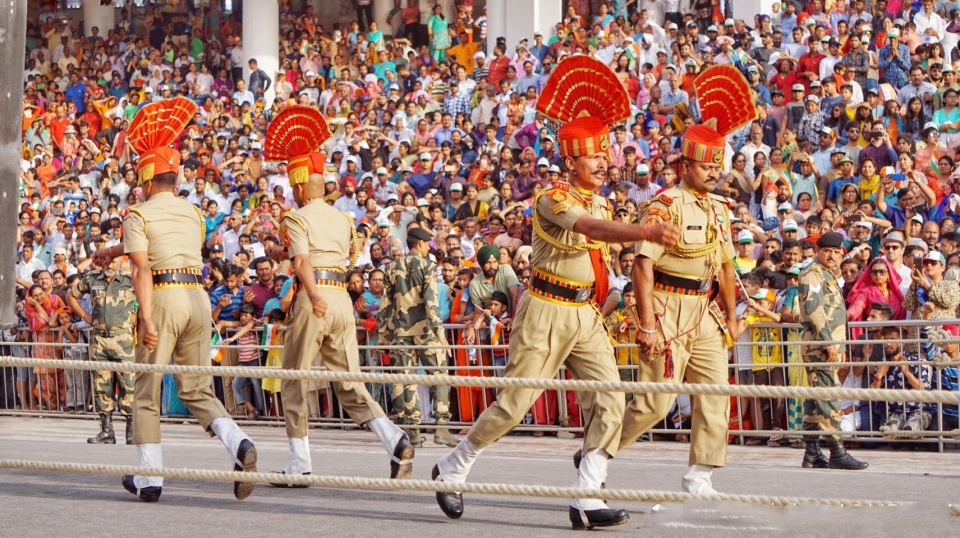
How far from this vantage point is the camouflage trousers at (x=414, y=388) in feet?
40.0

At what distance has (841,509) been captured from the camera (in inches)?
275

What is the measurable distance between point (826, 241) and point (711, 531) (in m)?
4.37

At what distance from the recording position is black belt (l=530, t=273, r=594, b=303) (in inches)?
276

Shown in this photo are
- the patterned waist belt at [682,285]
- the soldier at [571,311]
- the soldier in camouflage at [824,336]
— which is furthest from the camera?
the soldier in camouflage at [824,336]

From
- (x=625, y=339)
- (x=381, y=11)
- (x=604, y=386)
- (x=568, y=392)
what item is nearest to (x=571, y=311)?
(x=604, y=386)

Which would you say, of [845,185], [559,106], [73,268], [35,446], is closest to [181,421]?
[35,446]

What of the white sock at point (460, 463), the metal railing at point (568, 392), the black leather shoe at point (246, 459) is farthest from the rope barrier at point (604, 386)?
the metal railing at point (568, 392)

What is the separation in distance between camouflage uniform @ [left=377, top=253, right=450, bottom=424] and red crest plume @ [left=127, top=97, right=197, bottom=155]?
3.91 meters

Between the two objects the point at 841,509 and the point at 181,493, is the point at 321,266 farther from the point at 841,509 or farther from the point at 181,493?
the point at 841,509

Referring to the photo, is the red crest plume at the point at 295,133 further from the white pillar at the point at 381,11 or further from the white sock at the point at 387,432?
the white pillar at the point at 381,11

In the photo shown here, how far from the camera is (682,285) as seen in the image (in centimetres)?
736

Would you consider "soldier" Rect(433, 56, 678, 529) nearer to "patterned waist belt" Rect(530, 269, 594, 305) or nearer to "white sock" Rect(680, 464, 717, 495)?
"patterned waist belt" Rect(530, 269, 594, 305)

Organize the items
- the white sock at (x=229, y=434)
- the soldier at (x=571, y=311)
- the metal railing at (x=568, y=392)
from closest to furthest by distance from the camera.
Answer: the soldier at (x=571, y=311) → the white sock at (x=229, y=434) → the metal railing at (x=568, y=392)

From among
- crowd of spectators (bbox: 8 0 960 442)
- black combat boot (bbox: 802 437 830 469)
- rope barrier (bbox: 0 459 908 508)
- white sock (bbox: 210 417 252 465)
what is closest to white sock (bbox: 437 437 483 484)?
rope barrier (bbox: 0 459 908 508)
